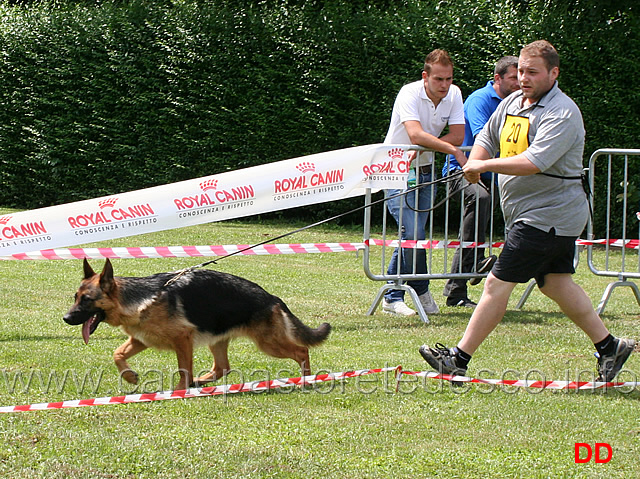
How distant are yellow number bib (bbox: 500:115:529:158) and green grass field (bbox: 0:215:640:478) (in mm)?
1473

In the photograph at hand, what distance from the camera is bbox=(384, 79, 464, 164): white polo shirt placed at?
7758 millimetres

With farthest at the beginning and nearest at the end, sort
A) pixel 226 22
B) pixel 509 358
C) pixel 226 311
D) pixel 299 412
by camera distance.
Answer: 1. pixel 226 22
2. pixel 509 358
3. pixel 226 311
4. pixel 299 412

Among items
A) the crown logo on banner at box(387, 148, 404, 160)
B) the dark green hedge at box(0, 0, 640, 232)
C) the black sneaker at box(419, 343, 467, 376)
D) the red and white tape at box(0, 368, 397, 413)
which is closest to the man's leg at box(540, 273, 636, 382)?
the black sneaker at box(419, 343, 467, 376)

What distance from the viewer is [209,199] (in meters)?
7.39

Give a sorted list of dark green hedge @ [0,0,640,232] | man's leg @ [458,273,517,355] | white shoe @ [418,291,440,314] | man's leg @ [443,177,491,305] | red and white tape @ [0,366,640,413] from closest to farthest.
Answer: red and white tape @ [0,366,640,413] < man's leg @ [458,273,517,355] < white shoe @ [418,291,440,314] < man's leg @ [443,177,491,305] < dark green hedge @ [0,0,640,232]

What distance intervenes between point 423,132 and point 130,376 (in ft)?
12.1

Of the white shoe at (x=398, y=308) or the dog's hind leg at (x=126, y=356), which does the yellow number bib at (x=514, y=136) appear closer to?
the dog's hind leg at (x=126, y=356)

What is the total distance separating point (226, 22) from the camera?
16.8 metres

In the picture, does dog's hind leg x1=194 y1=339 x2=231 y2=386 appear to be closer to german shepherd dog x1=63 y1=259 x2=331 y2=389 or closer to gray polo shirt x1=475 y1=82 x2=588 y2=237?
german shepherd dog x1=63 y1=259 x2=331 y2=389

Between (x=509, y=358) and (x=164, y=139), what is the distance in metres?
12.4

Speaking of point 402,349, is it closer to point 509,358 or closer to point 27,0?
point 509,358

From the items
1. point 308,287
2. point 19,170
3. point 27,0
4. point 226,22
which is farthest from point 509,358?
point 27,0

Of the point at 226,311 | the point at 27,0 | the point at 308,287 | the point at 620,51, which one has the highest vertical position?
the point at 27,0

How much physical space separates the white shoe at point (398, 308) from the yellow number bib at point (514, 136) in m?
2.87
